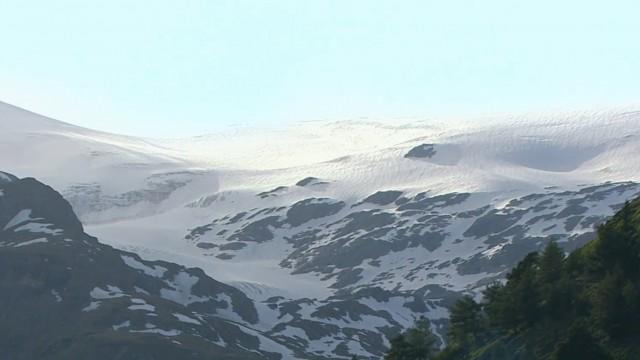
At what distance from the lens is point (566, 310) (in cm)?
8969

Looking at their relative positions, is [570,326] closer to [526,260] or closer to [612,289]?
[612,289]

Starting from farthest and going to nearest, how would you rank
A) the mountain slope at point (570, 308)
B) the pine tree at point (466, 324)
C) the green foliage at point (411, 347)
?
the green foliage at point (411, 347), the pine tree at point (466, 324), the mountain slope at point (570, 308)

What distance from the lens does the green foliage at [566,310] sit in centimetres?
8250

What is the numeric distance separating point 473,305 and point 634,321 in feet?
82.4

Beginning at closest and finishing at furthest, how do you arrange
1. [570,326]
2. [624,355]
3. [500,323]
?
[624,355] → [570,326] → [500,323]

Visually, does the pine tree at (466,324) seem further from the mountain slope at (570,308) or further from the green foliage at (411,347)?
the green foliage at (411,347)

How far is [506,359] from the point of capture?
9088 centimetres

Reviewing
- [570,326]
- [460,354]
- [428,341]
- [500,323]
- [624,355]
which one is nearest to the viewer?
[624,355]

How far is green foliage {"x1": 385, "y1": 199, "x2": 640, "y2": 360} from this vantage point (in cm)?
8250

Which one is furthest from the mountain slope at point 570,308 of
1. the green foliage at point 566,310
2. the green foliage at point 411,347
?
the green foliage at point 411,347

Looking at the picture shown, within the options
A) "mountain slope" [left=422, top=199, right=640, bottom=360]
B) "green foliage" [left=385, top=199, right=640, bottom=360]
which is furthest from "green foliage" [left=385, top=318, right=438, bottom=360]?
"mountain slope" [left=422, top=199, right=640, bottom=360]

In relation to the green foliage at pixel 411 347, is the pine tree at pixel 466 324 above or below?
above

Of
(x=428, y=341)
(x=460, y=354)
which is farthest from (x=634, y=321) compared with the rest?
(x=428, y=341)

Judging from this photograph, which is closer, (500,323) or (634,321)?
(634,321)
